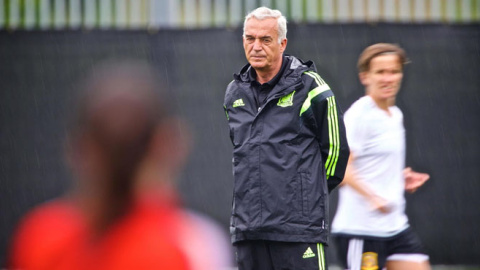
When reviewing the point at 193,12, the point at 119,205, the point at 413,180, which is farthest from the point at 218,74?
the point at 119,205

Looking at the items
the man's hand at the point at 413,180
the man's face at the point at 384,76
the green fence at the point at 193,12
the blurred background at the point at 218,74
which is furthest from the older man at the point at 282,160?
the green fence at the point at 193,12

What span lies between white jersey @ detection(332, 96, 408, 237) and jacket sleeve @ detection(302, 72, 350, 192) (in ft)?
1.35

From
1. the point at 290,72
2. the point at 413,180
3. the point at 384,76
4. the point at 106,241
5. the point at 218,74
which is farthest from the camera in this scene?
the point at 218,74

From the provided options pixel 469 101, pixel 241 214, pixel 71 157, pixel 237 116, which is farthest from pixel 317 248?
pixel 469 101

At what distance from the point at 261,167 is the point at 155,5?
13.1ft

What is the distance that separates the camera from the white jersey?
5.34 metres

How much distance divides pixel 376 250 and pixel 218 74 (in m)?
3.47

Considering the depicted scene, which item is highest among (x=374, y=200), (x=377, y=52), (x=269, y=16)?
(x=269, y=16)

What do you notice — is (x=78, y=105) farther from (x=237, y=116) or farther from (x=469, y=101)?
(x=469, y=101)

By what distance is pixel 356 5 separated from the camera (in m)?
8.48

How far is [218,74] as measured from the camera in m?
8.37

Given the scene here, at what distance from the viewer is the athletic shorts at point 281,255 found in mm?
4770

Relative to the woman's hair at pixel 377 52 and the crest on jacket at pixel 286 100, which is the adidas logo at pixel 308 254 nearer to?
the crest on jacket at pixel 286 100

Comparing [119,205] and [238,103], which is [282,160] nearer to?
[238,103]
